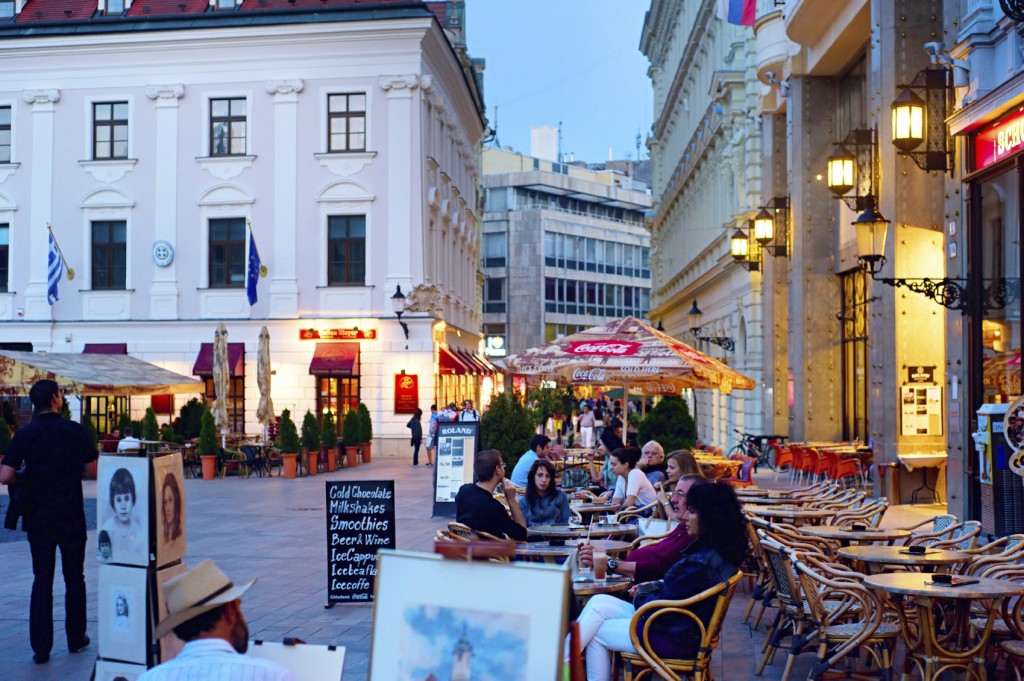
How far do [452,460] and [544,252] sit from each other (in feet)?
217

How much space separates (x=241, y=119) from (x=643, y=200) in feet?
201

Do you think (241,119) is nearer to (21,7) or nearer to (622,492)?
(21,7)

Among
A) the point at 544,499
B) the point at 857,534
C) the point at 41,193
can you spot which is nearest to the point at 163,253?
the point at 41,193

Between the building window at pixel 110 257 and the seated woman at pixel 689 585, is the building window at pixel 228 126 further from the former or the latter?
the seated woman at pixel 689 585

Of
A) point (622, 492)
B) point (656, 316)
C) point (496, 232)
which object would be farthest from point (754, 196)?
point (496, 232)

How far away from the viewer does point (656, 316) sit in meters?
60.5

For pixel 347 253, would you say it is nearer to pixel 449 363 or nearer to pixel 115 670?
pixel 449 363

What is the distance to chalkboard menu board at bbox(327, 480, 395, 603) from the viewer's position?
10664 millimetres

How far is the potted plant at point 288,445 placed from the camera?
88.6 ft

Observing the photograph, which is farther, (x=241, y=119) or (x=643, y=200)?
(x=643, y=200)

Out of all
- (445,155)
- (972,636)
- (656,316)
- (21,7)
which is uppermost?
(21,7)

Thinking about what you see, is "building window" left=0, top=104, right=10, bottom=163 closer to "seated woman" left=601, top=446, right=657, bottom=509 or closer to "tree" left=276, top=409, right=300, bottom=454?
Result: "tree" left=276, top=409, right=300, bottom=454

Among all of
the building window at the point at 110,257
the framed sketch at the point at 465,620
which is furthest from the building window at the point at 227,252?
the framed sketch at the point at 465,620

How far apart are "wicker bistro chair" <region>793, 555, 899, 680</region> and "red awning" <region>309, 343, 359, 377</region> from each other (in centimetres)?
2682
